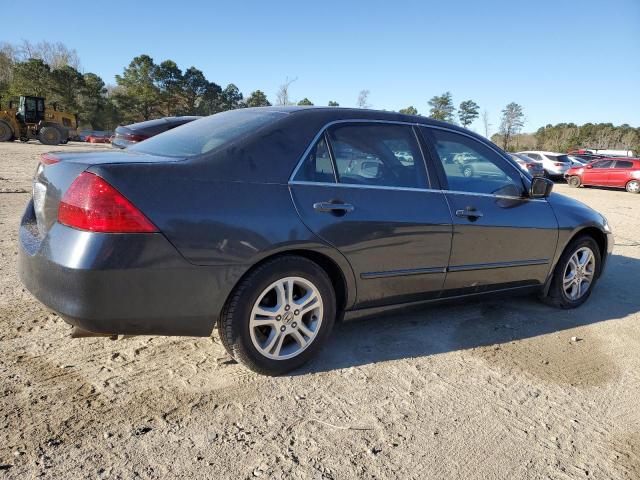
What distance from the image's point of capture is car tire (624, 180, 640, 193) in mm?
20389

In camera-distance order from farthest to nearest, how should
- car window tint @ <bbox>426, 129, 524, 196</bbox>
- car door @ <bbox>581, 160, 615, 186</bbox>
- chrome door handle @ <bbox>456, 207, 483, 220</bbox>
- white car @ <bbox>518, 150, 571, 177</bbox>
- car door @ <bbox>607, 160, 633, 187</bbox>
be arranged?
1. white car @ <bbox>518, 150, 571, 177</bbox>
2. car door @ <bbox>581, 160, 615, 186</bbox>
3. car door @ <bbox>607, 160, 633, 187</bbox>
4. car window tint @ <bbox>426, 129, 524, 196</bbox>
5. chrome door handle @ <bbox>456, 207, 483, 220</bbox>

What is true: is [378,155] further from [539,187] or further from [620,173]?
[620,173]

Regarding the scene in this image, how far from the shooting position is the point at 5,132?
2836cm

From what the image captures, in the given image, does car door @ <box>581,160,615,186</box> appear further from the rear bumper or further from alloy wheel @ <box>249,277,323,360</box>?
the rear bumper

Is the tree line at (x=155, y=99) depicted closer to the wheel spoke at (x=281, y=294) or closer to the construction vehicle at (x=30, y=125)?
the construction vehicle at (x=30, y=125)

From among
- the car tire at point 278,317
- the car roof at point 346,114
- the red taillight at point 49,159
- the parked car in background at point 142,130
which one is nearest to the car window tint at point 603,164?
the parked car in background at point 142,130

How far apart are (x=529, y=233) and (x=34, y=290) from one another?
11.2 ft

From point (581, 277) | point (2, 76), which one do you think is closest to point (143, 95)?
point (2, 76)

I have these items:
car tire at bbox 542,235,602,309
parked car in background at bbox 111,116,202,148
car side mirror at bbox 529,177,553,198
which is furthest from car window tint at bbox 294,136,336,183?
parked car in background at bbox 111,116,202,148

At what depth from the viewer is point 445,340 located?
3518mm

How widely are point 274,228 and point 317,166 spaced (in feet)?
1.74

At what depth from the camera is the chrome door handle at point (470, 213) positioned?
3.42 m

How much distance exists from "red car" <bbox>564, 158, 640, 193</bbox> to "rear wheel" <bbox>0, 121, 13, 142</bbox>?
30.3 m

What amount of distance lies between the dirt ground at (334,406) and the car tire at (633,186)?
19980 mm
